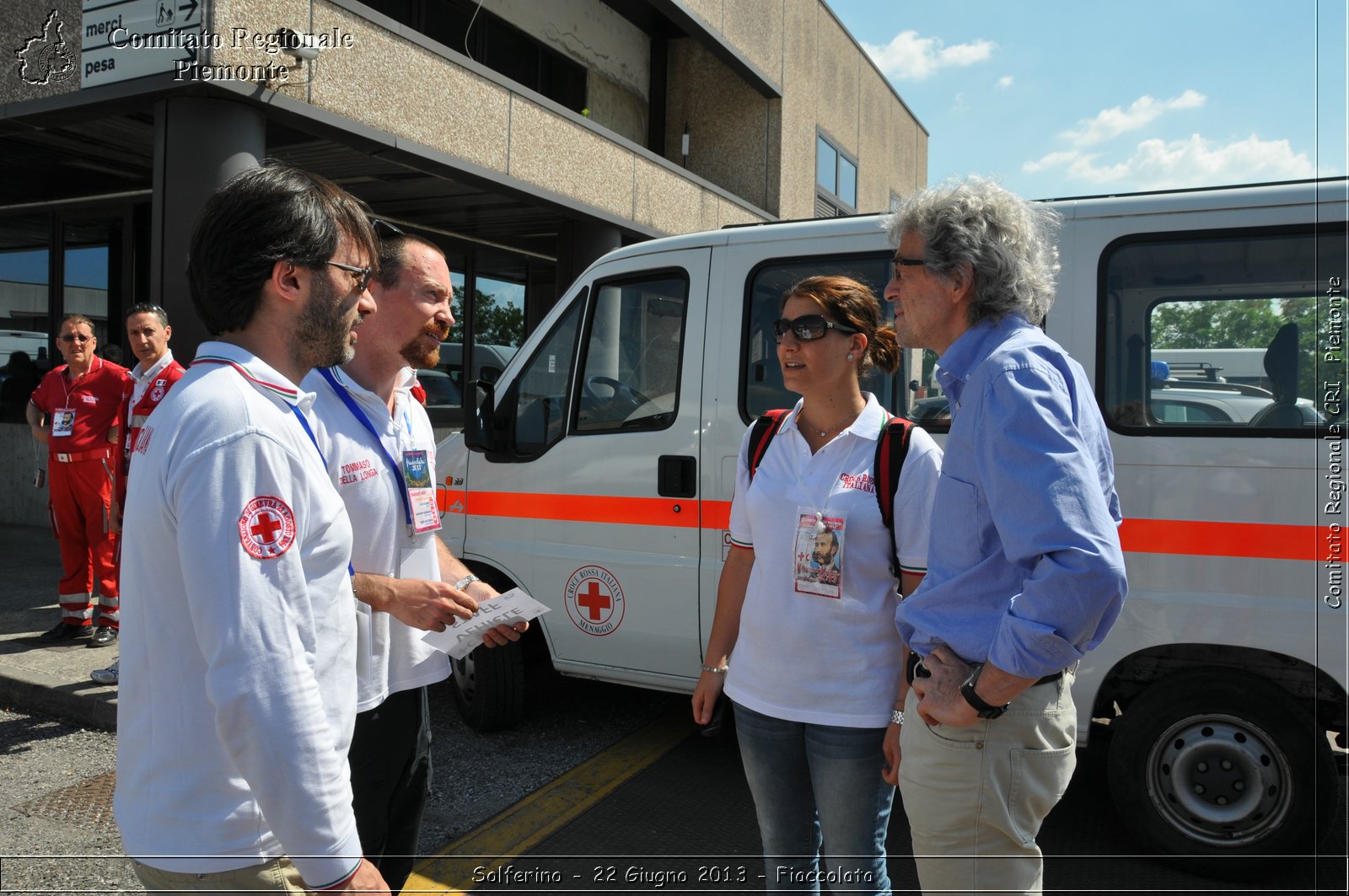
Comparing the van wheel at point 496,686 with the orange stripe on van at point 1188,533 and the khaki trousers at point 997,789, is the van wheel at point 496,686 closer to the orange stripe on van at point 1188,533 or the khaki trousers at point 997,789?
the orange stripe on van at point 1188,533

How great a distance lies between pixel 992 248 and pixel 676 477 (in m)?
2.46

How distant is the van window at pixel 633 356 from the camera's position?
431 centimetres

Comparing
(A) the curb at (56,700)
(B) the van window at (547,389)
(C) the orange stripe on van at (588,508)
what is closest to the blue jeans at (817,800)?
(C) the orange stripe on van at (588,508)

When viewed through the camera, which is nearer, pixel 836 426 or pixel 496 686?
pixel 836 426

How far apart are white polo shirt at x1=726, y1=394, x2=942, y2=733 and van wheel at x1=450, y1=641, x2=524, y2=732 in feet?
8.35

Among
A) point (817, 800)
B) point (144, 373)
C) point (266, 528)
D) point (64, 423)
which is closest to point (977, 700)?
point (817, 800)

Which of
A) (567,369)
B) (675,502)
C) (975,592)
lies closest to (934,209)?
(975,592)

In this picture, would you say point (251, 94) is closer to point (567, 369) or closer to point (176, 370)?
point (176, 370)

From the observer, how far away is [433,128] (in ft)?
25.7

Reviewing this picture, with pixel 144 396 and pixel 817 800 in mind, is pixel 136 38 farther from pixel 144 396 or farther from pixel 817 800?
pixel 817 800

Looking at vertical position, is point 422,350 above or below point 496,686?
above

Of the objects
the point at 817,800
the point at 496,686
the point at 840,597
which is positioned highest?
the point at 840,597

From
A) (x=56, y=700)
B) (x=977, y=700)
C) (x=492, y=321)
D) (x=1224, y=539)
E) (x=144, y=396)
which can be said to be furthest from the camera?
(x=492, y=321)

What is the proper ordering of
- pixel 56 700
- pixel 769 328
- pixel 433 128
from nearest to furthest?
pixel 769 328 → pixel 56 700 → pixel 433 128
